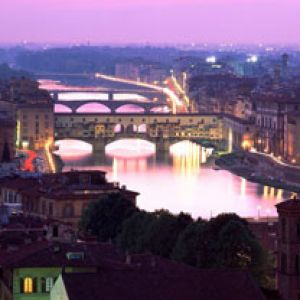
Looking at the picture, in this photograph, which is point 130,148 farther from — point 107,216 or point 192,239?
point 192,239

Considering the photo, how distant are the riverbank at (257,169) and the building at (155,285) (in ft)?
54.0

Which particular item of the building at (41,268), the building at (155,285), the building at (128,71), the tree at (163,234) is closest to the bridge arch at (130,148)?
the tree at (163,234)

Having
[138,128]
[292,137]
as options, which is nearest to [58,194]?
[292,137]

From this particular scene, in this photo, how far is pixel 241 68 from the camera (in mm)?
67500

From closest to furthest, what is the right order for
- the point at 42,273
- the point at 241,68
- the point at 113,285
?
the point at 113,285
the point at 42,273
the point at 241,68

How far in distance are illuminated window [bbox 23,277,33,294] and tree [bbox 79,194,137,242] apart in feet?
13.3

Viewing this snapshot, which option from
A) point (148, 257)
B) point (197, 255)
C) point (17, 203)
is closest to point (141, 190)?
point (17, 203)

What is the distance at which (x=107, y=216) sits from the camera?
1274 centimetres

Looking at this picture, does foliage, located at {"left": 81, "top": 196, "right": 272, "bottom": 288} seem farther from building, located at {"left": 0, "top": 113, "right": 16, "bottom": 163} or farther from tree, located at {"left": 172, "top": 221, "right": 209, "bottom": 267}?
building, located at {"left": 0, "top": 113, "right": 16, "bottom": 163}

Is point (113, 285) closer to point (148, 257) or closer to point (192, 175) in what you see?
point (148, 257)

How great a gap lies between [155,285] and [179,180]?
1652 cm

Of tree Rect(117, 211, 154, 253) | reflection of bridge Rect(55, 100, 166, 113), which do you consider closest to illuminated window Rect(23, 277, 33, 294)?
tree Rect(117, 211, 154, 253)

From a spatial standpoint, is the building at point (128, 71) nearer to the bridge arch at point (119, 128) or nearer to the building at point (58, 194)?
the bridge arch at point (119, 128)

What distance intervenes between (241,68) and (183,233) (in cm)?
5722
